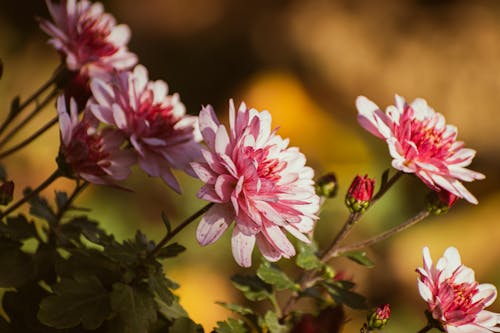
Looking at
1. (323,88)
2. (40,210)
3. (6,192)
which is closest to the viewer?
(6,192)

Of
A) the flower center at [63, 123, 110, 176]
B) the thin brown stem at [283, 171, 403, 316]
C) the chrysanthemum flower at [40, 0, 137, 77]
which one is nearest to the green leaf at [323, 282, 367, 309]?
the thin brown stem at [283, 171, 403, 316]

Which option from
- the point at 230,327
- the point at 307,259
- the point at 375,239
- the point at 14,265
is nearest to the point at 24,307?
the point at 14,265

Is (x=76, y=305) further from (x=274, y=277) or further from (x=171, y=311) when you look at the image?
(x=274, y=277)

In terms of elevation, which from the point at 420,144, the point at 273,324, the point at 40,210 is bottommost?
the point at 40,210

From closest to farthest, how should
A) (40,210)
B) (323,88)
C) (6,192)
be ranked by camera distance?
(6,192), (40,210), (323,88)

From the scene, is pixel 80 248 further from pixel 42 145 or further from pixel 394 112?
pixel 42 145

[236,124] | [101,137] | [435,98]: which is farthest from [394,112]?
[435,98]

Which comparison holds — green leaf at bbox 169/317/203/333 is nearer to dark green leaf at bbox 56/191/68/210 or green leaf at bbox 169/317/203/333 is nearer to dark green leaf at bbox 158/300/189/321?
dark green leaf at bbox 158/300/189/321
